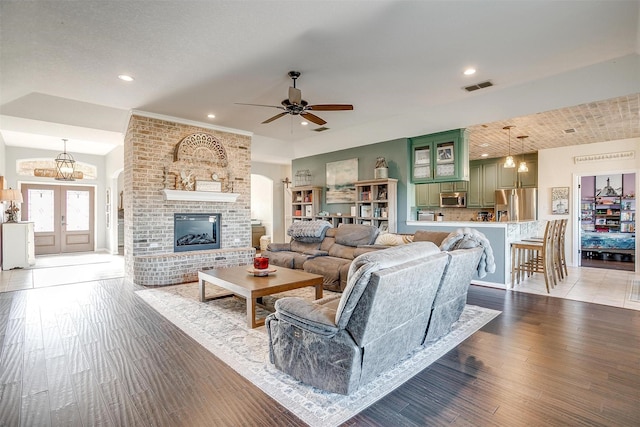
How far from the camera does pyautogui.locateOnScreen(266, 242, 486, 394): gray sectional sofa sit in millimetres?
1958

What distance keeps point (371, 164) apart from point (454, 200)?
11.4 ft

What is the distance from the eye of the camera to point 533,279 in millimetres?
5668

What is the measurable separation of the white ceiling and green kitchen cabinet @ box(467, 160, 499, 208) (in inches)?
97.0

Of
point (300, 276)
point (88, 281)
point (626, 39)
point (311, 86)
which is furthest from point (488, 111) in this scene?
point (88, 281)

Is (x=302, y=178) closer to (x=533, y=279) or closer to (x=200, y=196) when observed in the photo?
(x=200, y=196)

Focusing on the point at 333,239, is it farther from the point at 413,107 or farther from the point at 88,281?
the point at 88,281

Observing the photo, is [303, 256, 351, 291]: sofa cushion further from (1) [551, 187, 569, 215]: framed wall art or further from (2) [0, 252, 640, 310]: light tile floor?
(1) [551, 187, 569, 215]: framed wall art

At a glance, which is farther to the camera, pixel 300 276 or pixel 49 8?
pixel 300 276

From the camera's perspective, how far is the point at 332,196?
7.73 meters

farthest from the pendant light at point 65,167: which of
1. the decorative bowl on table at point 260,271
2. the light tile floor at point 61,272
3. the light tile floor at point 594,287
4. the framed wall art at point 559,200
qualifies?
the framed wall art at point 559,200

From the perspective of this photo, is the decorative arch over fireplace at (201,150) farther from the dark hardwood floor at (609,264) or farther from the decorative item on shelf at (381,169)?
the dark hardwood floor at (609,264)

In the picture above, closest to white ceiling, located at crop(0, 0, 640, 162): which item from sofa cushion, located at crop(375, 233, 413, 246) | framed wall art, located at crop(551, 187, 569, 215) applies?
framed wall art, located at crop(551, 187, 569, 215)

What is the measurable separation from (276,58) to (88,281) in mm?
4943

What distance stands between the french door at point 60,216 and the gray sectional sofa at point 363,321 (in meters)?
10.1
